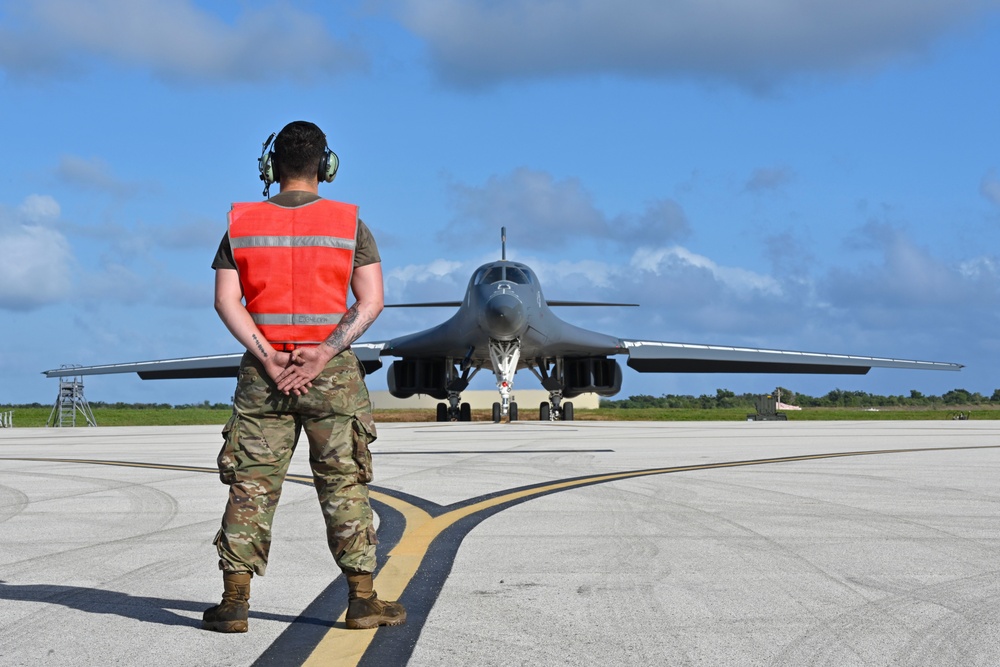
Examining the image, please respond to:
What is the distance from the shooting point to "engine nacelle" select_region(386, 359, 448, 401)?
1356 inches

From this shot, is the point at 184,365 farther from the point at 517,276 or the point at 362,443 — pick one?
the point at 362,443

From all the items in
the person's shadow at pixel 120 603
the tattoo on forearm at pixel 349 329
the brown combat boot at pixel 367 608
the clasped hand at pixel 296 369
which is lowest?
the person's shadow at pixel 120 603

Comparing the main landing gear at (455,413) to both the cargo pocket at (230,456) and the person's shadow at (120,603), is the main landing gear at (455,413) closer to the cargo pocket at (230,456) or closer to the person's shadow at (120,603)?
the person's shadow at (120,603)

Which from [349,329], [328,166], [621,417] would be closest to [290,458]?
[349,329]

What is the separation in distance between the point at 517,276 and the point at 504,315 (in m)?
2.34

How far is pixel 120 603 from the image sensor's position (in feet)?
13.3

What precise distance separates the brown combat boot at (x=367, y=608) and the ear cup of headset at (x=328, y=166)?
166cm

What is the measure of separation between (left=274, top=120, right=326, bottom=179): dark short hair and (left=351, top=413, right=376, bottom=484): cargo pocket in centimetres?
106

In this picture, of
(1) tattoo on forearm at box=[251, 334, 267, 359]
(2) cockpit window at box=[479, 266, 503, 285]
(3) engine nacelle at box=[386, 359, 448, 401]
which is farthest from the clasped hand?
(3) engine nacelle at box=[386, 359, 448, 401]

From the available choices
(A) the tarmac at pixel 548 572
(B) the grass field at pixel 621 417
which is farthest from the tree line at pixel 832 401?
(A) the tarmac at pixel 548 572

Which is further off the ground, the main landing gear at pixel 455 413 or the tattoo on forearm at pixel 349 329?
the tattoo on forearm at pixel 349 329

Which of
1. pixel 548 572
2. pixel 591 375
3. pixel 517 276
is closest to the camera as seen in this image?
pixel 548 572

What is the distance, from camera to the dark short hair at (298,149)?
4.17m

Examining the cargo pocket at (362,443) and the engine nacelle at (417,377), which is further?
the engine nacelle at (417,377)
